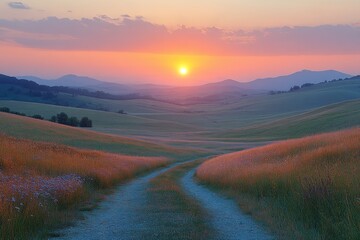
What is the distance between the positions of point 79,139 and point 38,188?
142 feet

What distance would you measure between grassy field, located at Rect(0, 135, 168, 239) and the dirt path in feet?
2.34

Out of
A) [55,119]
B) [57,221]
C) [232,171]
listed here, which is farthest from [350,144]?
[55,119]

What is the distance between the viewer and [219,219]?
15.2 metres

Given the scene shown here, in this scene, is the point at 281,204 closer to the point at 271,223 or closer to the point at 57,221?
the point at 271,223

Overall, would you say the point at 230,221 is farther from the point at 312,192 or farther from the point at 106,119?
the point at 106,119

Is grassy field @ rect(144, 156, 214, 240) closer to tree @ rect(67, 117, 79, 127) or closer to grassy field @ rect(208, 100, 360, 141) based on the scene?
grassy field @ rect(208, 100, 360, 141)

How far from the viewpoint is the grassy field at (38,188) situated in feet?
38.9

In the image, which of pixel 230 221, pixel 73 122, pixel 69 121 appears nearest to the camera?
pixel 230 221

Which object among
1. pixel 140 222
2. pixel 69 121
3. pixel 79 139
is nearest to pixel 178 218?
pixel 140 222

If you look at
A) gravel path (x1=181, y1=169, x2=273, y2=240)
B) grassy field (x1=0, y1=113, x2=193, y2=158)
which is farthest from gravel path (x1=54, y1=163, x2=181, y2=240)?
grassy field (x1=0, y1=113, x2=193, y2=158)

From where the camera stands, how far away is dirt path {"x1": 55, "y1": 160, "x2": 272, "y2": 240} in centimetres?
1249

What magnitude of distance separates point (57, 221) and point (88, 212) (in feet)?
9.31

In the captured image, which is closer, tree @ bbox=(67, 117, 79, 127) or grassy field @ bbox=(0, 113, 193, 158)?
grassy field @ bbox=(0, 113, 193, 158)

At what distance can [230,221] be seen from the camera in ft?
48.6
